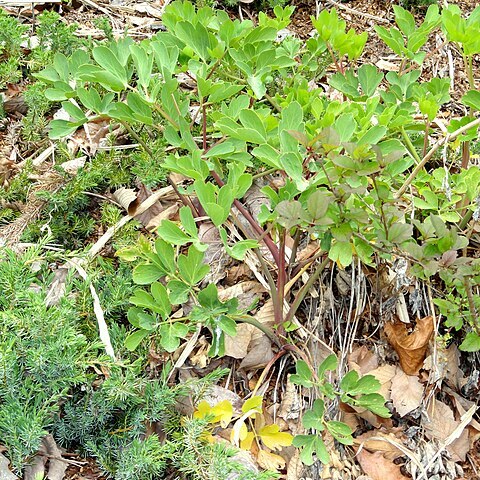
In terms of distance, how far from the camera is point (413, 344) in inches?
77.5

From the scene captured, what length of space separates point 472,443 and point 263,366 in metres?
0.72

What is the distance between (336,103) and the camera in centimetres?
172

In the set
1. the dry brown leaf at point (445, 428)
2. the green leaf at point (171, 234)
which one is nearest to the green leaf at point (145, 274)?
the green leaf at point (171, 234)

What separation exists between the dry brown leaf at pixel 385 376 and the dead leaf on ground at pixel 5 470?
43.9 inches

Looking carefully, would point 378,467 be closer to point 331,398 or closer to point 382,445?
point 382,445

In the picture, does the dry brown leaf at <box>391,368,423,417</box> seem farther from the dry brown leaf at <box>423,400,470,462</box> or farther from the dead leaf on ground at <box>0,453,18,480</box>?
the dead leaf on ground at <box>0,453,18,480</box>

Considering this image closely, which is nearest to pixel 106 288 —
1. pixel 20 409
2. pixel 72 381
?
pixel 72 381

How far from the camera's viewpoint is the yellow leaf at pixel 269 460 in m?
1.70

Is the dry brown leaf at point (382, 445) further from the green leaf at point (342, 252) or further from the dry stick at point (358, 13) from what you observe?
the dry stick at point (358, 13)

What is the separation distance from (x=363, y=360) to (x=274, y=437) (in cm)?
45

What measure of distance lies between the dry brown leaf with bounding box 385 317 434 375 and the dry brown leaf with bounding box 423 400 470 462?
132 mm

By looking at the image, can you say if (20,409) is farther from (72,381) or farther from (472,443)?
(472,443)

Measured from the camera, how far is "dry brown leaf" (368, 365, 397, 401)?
1.92 m

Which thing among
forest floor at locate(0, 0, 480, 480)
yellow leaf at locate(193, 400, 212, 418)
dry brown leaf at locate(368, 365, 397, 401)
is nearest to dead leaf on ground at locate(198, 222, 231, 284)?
forest floor at locate(0, 0, 480, 480)
